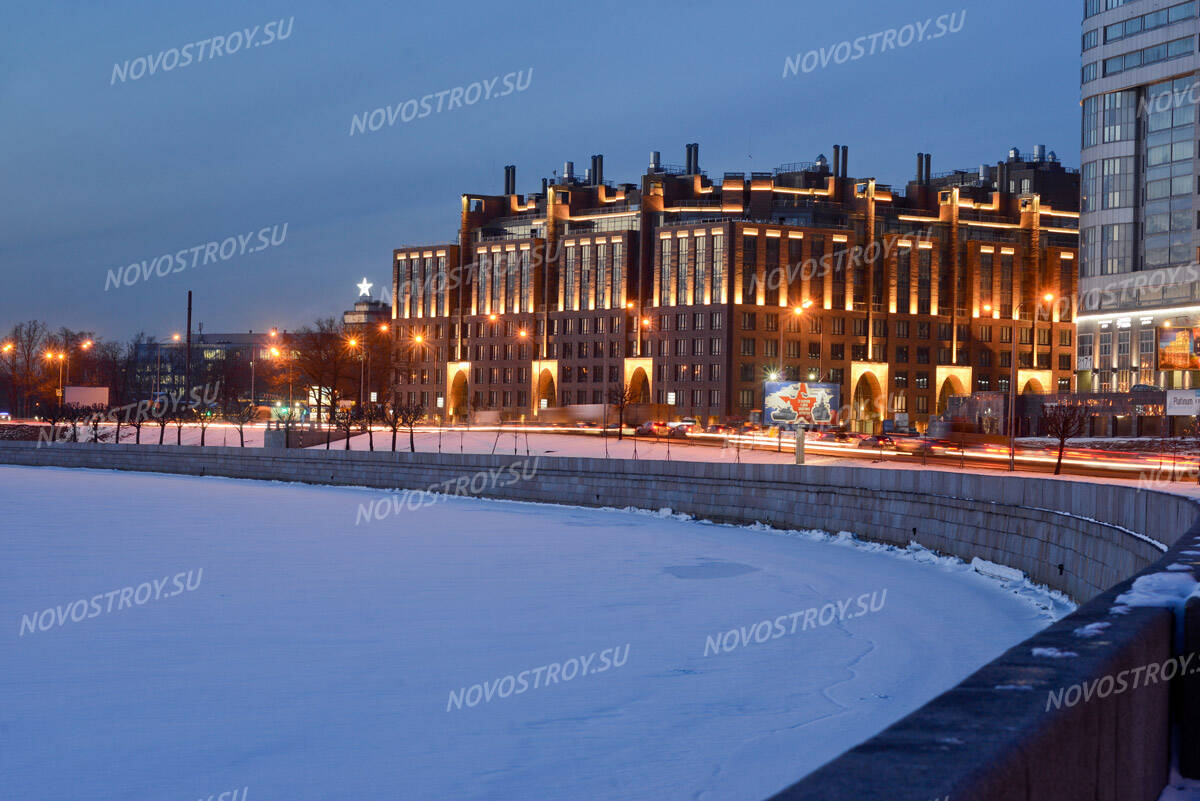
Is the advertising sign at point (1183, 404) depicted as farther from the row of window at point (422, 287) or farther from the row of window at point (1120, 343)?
the row of window at point (422, 287)

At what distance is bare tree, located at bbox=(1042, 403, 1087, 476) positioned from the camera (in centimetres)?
5420

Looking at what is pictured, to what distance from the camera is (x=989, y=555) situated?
28.5 metres

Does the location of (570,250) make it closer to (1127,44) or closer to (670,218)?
(670,218)

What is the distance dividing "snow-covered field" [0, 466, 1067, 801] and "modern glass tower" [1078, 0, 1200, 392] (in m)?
67.3

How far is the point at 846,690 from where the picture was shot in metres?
15.2

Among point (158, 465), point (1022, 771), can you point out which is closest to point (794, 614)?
point (1022, 771)

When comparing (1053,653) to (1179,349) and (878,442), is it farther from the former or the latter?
(1179,349)

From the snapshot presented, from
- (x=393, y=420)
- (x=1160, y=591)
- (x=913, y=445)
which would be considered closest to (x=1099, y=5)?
(x=913, y=445)

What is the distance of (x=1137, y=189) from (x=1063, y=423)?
44.8 metres

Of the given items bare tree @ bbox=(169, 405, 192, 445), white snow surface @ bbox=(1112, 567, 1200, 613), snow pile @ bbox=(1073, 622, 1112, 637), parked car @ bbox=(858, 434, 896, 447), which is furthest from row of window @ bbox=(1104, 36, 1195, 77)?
snow pile @ bbox=(1073, 622, 1112, 637)

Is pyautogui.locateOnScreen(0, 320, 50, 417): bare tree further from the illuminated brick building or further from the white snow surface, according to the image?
the white snow surface

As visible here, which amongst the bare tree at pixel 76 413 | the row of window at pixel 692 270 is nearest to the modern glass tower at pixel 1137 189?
the row of window at pixel 692 270

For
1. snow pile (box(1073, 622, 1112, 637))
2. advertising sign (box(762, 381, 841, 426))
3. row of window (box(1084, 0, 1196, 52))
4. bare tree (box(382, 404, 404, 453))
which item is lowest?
bare tree (box(382, 404, 404, 453))

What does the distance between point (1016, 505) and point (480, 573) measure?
11986mm
